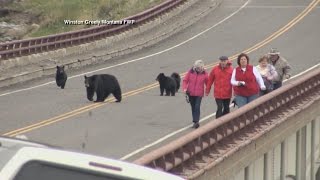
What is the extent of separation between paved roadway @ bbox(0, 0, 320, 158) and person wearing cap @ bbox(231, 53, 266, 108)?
1.93 meters

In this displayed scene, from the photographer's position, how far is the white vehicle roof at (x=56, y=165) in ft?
11.5

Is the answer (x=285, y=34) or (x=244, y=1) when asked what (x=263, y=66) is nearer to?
(x=285, y=34)

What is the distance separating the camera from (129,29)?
35844 mm

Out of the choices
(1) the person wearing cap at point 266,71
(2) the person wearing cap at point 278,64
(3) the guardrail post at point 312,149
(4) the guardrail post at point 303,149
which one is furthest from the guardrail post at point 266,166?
(3) the guardrail post at point 312,149

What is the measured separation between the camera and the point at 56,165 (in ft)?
11.8

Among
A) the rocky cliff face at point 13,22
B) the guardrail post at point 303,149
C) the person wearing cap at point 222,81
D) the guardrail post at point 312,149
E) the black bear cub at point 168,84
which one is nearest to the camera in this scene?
the person wearing cap at point 222,81

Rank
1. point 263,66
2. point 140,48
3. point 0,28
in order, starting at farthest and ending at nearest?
1. point 0,28
2. point 140,48
3. point 263,66

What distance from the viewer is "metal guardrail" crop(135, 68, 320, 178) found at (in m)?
9.09

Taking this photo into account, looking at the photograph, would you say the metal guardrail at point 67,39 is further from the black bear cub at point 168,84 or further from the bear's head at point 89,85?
the black bear cub at point 168,84

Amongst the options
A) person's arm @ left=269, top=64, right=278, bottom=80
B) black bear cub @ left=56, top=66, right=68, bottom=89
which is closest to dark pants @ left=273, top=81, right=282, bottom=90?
person's arm @ left=269, top=64, right=278, bottom=80

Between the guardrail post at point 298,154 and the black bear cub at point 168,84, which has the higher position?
the black bear cub at point 168,84

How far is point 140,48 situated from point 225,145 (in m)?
22.5

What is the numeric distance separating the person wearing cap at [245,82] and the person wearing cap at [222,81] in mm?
282

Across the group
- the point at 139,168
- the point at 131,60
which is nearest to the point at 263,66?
the point at 139,168
